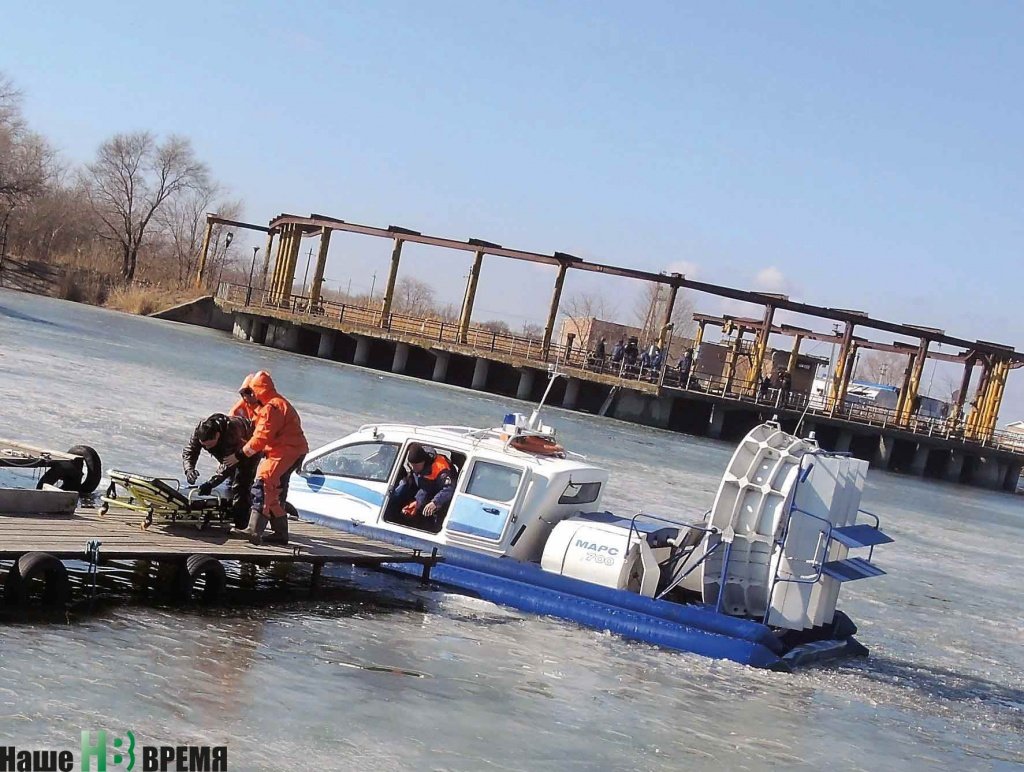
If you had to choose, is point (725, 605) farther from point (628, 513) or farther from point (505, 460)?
point (628, 513)

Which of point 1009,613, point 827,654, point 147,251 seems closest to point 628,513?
point 1009,613

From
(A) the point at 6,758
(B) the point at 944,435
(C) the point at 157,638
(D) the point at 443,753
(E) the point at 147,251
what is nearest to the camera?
(A) the point at 6,758

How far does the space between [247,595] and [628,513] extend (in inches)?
483

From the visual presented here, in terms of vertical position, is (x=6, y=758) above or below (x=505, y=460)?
below

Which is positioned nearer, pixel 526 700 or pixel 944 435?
pixel 526 700

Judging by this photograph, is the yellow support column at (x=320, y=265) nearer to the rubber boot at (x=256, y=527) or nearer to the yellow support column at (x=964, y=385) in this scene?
the yellow support column at (x=964, y=385)

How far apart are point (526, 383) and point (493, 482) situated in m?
50.3

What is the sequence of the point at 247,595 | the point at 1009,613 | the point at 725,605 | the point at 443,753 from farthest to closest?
1. the point at 1009,613
2. the point at 725,605
3. the point at 247,595
4. the point at 443,753

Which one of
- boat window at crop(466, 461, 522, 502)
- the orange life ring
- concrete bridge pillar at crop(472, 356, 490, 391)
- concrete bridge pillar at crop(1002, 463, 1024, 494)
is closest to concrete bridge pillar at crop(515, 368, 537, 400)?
concrete bridge pillar at crop(472, 356, 490, 391)

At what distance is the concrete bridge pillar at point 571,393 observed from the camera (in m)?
64.3

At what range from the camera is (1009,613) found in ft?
75.3

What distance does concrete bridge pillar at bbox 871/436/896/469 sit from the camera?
2675 inches

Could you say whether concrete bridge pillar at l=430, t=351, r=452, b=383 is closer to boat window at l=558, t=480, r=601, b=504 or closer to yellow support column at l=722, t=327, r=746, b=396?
yellow support column at l=722, t=327, r=746, b=396

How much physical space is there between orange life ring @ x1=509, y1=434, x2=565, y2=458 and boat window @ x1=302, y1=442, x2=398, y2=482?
140 cm
